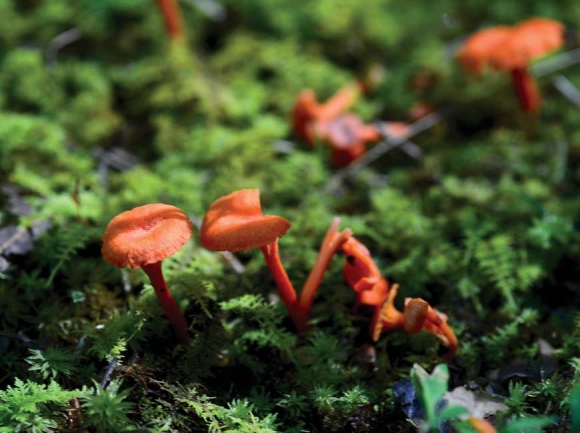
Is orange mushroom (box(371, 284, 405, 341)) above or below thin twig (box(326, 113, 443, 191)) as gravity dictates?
below

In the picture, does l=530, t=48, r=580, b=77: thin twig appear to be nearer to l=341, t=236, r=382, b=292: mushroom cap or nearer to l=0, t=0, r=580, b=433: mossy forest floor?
l=0, t=0, r=580, b=433: mossy forest floor

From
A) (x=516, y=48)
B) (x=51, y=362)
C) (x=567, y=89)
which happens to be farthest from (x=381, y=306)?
(x=567, y=89)

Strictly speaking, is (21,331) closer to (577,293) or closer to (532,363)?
(532,363)

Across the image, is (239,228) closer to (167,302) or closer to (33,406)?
(167,302)

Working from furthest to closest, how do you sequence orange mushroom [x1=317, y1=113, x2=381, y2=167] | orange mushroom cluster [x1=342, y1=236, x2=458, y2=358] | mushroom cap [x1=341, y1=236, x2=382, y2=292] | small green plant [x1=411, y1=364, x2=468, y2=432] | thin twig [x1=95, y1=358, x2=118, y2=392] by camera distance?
orange mushroom [x1=317, y1=113, x2=381, y2=167] → mushroom cap [x1=341, y1=236, x2=382, y2=292] → orange mushroom cluster [x1=342, y1=236, x2=458, y2=358] → thin twig [x1=95, y1=358, x2=118, y2=392] → small green plant [x1=411, y1=364, x2=468, y2=432]

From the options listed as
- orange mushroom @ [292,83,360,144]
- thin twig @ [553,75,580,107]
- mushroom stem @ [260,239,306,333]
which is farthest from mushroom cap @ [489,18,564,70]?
mushroom stem @ [260,239,306,333]
